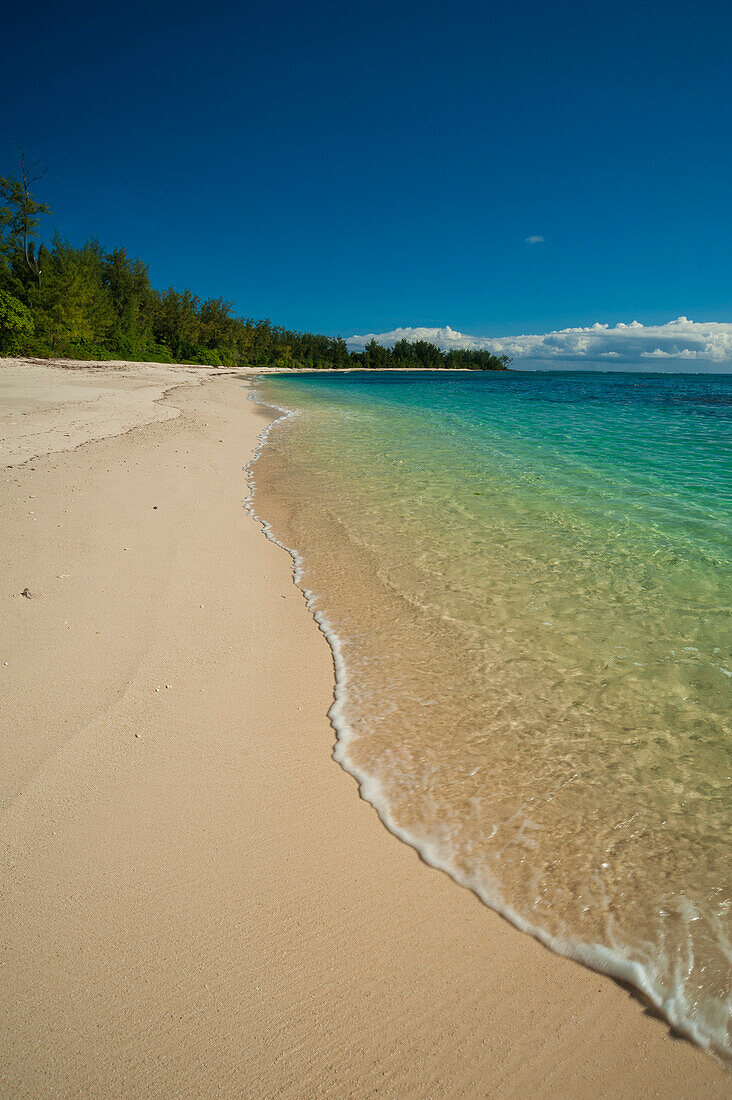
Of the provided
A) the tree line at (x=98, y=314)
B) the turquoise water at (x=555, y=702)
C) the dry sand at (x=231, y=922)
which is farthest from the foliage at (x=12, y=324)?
the dry sand at (x=231, y=922)

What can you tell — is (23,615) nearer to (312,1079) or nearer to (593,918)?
(312,1079)

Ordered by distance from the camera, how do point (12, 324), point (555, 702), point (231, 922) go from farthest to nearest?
point (12, 324), point (555, 702), point (231, 922)

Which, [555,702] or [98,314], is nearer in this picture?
[555,702]

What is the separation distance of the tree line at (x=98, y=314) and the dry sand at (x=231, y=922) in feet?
116

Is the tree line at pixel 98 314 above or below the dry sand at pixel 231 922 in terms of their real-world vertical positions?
above

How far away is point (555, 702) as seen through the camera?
3357 millimetres

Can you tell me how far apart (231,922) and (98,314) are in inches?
2393

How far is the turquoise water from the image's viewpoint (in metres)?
2.09

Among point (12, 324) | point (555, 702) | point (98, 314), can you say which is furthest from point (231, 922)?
point (98, 314)

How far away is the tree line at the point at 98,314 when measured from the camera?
43219mm

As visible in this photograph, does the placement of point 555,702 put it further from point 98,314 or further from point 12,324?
point 98,314

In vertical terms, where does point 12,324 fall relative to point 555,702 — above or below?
above

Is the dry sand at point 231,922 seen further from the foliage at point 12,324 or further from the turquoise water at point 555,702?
the foliage at point 12,324

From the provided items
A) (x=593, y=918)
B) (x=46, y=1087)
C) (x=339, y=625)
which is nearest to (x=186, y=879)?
(x=46, y=1087)
